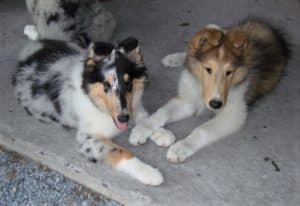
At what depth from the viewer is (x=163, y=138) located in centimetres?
398

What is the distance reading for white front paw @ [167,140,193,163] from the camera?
12.6ft

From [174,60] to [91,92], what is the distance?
4.23 ft

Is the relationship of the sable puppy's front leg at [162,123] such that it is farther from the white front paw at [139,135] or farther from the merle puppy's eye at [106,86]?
the merle puppy's eye at [106,86]

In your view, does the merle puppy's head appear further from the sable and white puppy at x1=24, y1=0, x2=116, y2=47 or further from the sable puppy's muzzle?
the sable and white puppy at x1=24, y1=0, x2=116, y2=47

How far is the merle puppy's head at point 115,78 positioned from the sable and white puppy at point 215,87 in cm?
39

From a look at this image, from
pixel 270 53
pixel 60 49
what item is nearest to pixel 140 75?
pixel 60 49

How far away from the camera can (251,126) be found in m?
4.27

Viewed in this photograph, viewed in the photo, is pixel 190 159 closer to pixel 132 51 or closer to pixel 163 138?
pixel 163 138

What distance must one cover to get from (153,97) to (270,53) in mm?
1034

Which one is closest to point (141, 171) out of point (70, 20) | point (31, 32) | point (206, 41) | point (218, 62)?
point (218, 62)

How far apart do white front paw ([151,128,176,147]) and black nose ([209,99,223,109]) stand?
385 mm

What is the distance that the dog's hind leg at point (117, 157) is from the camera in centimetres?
367

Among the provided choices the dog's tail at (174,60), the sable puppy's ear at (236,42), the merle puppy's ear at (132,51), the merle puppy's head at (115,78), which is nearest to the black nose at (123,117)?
the merle puppy's head at (115,78)

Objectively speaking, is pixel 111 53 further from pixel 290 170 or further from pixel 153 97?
pixel 290 170
